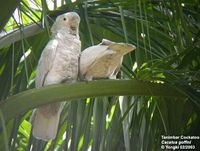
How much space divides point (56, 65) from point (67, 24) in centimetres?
18

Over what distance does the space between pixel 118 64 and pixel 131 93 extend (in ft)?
0.46

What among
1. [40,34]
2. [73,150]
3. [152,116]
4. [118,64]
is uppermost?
[40,34]

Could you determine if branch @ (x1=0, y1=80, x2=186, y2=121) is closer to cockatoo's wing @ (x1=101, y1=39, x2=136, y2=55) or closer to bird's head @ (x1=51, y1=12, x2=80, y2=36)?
cockatoo's wing @ (x1=101, y1=39, x2=136, y2=55)

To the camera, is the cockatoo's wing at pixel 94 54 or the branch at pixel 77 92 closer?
the branch at pixel 77 92

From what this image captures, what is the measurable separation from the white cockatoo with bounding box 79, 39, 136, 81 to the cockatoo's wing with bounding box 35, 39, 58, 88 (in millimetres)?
136

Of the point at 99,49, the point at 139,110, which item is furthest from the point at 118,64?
the point at 139,110

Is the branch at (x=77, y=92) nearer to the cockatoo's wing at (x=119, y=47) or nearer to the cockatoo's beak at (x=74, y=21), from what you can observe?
the cockatoo's wing at (x=119, y=47)

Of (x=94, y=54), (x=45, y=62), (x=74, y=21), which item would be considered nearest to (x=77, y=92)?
(x=94, y=54)

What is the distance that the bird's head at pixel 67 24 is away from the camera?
176 cm

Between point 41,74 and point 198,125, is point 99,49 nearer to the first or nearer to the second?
point 41,74

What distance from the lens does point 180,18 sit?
1.41 meters

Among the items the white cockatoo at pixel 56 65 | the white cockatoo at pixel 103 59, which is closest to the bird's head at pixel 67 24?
the white cockatoo at pixel 56 65

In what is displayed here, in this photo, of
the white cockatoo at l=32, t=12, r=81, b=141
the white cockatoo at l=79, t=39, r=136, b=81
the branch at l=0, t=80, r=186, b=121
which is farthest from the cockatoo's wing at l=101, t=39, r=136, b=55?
the white cockatoo at l=32, t=12, r=81, b=141

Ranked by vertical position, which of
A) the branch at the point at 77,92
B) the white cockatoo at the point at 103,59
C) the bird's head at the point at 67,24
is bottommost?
the branch at the point at 77,92
